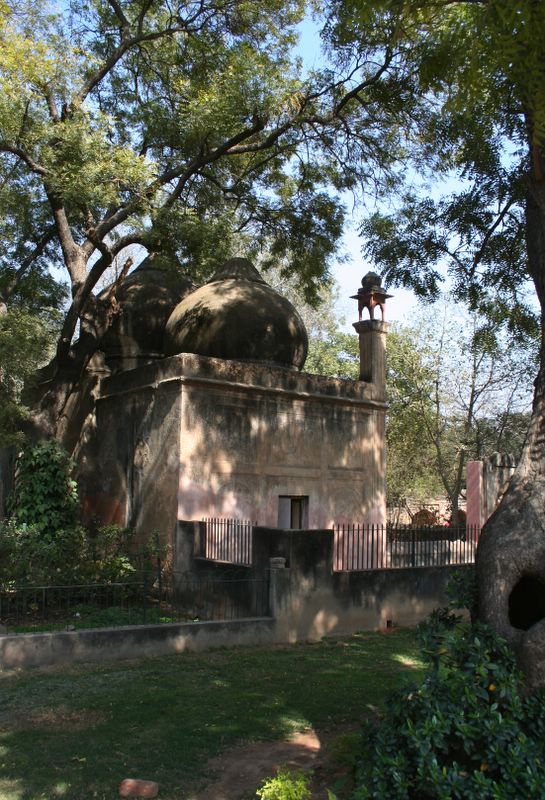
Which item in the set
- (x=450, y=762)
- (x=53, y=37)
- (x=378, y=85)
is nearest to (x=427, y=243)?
(x=378, y=85)

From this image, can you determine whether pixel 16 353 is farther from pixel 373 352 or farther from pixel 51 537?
pixel 373 352

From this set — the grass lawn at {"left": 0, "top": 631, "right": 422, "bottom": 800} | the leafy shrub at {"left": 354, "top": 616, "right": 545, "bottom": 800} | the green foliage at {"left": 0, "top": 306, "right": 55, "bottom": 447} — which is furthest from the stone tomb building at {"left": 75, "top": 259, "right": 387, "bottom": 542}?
the leafy shrub at {"left": 354, "top": 616, "right": 545, "bottom": 800}

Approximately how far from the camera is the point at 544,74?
18.1 feet

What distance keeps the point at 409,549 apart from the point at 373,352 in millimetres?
4849

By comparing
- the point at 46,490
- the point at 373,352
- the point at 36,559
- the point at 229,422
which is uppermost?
the point at 373,352

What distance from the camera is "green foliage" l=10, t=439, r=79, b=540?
14.3 metres

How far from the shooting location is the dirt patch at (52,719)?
6.42m

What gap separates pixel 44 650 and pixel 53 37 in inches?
445

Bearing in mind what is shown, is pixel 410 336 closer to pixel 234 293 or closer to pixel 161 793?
pixel 234 293

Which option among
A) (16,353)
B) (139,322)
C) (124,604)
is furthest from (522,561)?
(139,322)

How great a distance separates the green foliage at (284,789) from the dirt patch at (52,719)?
2121 mm

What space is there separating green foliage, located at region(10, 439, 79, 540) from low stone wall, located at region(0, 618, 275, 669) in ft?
18.2

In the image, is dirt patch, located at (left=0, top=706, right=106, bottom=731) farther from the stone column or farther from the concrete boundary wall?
the stone column

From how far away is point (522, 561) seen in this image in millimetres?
4820
